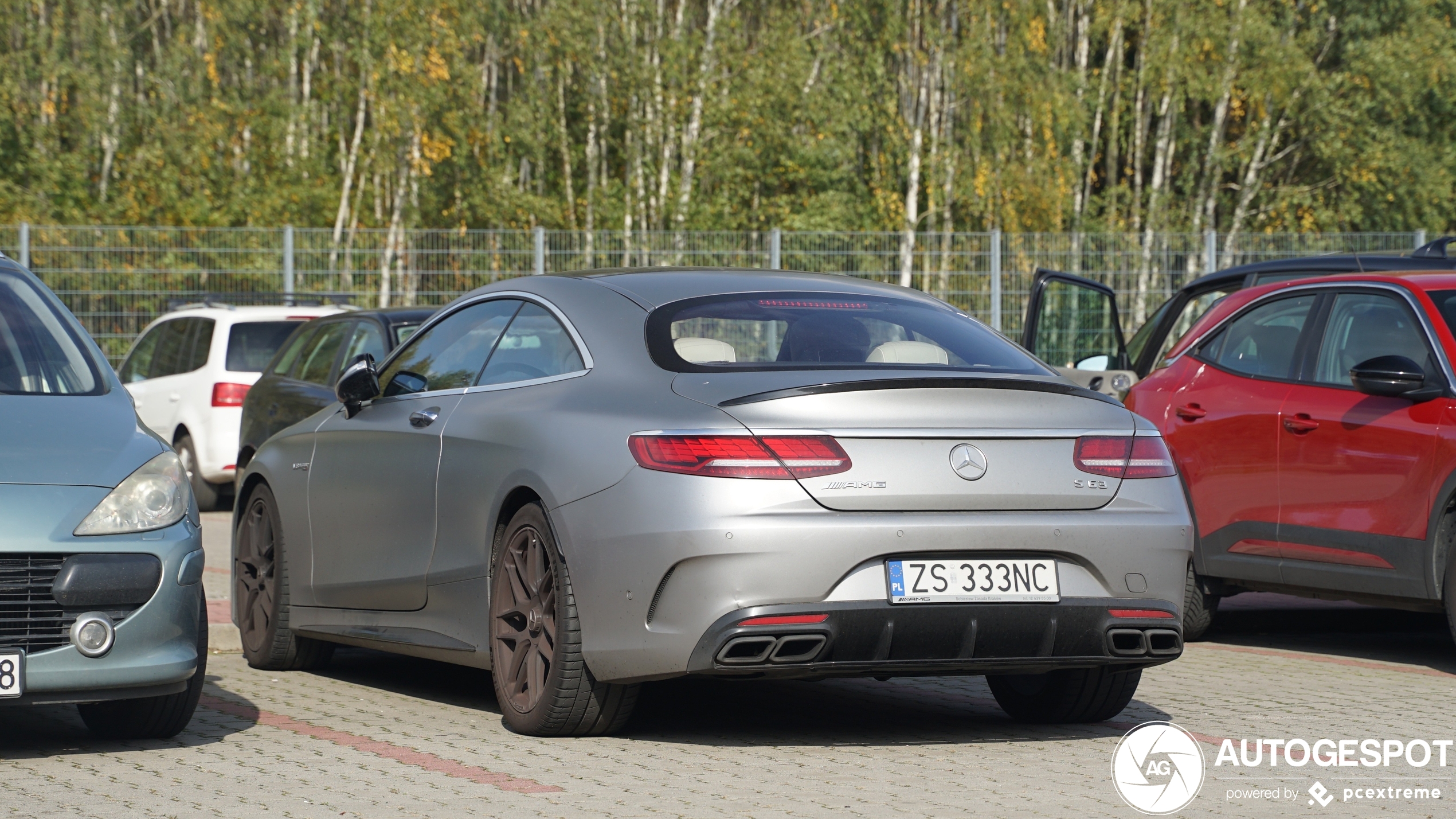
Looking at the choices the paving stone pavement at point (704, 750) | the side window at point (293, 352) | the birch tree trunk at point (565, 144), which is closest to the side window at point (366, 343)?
the side window at point (293, 352)

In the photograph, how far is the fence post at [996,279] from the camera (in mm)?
21969

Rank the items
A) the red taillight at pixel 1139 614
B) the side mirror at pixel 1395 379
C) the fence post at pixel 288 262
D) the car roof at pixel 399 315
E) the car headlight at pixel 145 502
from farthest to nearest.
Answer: the fence post at pixel 288 262
the car roof at pixel 399 315
the side mirror at pixel 1395 379
the red taillight at pixel 1139 614
the car headlight at pixel 145 502

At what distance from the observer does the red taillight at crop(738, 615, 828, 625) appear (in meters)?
5.15

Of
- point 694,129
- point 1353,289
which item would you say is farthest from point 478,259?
point 1353,289

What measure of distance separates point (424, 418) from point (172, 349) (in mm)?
10541

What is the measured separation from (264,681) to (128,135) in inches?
1247

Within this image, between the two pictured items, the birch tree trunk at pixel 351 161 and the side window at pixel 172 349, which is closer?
the side window at pixel 172 349

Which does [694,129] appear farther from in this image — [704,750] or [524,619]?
[704,750]

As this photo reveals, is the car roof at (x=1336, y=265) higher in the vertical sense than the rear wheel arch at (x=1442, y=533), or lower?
higher

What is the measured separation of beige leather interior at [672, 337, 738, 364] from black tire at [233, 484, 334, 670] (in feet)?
8.56

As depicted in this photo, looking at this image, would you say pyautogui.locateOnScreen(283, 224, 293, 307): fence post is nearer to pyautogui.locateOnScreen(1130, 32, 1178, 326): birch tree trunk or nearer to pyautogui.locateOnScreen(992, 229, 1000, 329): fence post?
pyautogui.locateOnScreen(992, 229, 1000, 329): fence post

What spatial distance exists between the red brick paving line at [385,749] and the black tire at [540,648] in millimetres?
381

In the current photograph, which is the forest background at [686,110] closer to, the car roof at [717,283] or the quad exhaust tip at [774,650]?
the car roof at [717,283]

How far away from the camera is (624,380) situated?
223 inches
